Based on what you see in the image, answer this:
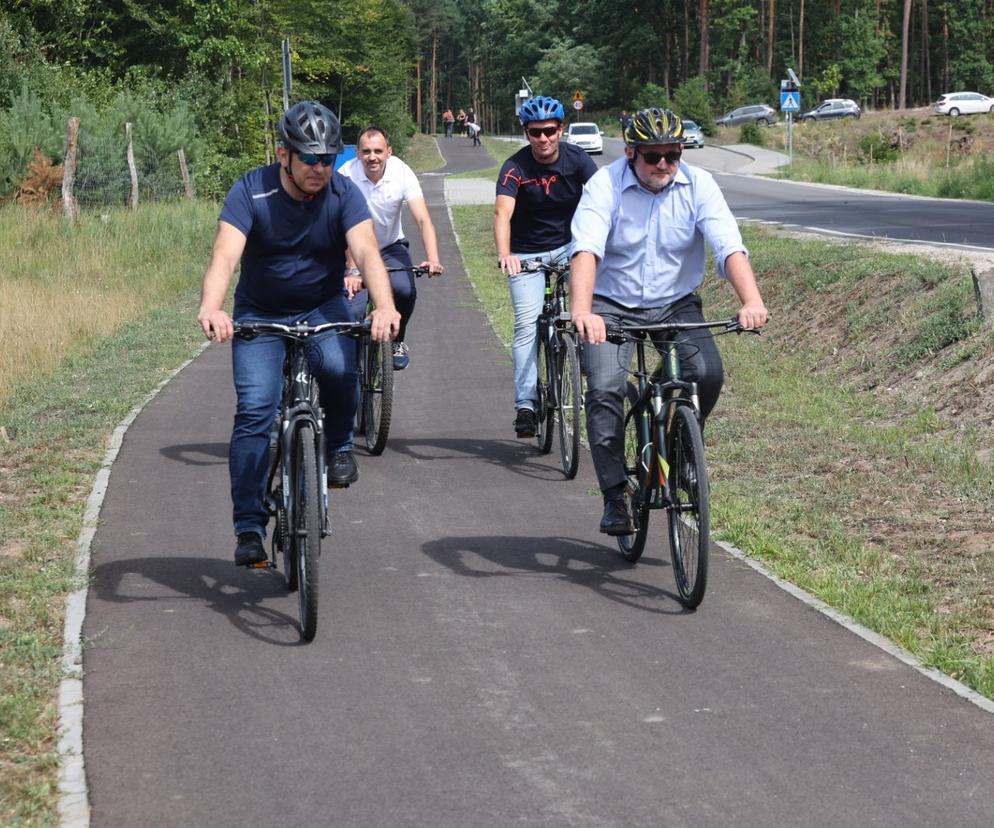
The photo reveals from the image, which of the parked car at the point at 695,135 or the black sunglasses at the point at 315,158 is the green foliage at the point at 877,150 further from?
the black sunglasses at the point at 315,158

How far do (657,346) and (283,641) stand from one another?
2023mm

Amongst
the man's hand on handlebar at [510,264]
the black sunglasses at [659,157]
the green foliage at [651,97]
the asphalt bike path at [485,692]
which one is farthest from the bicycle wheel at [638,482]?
the green foliage at [651,97]

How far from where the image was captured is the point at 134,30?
44.9 metres

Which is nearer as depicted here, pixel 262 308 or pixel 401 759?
pixel 401 759

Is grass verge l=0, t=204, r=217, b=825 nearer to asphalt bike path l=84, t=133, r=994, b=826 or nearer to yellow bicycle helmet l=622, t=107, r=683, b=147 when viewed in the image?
asphalt bike path l=84, t=133, r=994, b=826

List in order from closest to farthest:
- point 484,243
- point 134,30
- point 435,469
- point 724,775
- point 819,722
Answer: point 724,775 → point 819,722 → point 435,469 → point 484,243 → point 134,30

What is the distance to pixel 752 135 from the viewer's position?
77312 millimetres

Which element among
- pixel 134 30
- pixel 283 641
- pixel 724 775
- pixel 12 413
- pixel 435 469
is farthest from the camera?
pixel 134 30

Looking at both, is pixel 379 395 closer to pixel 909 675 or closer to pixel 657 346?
pixel 657 346

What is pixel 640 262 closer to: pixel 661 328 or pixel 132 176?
pixel 661 328

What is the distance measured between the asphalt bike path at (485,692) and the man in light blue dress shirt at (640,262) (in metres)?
0.78

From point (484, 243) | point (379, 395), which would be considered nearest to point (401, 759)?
point (379, 395)

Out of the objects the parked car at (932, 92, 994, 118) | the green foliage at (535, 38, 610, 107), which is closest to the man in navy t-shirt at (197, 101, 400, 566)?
the parked car at (932, 92, 994, 118)

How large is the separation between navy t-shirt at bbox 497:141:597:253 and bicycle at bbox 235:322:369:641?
351 cm
